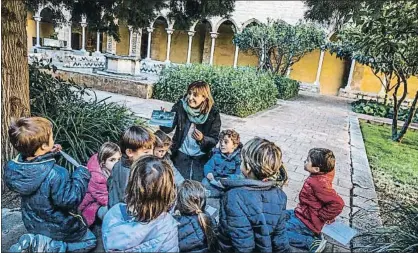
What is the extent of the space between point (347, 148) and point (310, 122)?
2758 millimetres

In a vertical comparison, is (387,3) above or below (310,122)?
above

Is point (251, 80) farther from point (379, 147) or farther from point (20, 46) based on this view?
point (20, 46)

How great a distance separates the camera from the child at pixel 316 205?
7.50 ft

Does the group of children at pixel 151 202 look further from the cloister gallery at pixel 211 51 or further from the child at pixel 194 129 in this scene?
the cloister gallery at pixel 211 51

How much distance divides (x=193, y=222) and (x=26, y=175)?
0.95 meters

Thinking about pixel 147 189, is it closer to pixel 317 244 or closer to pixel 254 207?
pixel 254 207

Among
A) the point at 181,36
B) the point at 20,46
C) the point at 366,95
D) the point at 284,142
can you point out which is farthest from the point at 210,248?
the point at 181,36

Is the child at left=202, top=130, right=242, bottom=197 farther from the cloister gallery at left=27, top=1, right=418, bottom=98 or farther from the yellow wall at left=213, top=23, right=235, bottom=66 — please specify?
the yellow wall at left=213, top=23, right=235, bottom=66

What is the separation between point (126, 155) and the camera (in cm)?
211

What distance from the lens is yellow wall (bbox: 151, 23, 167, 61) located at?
22.7m

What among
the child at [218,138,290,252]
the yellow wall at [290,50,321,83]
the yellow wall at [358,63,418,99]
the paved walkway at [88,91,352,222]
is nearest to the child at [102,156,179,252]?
the child at [218,138,290,252]

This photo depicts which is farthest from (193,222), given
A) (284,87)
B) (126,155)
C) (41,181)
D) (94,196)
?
(284,87)

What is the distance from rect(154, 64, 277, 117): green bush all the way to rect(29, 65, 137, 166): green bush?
12.7ft

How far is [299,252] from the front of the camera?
7.71 feet
